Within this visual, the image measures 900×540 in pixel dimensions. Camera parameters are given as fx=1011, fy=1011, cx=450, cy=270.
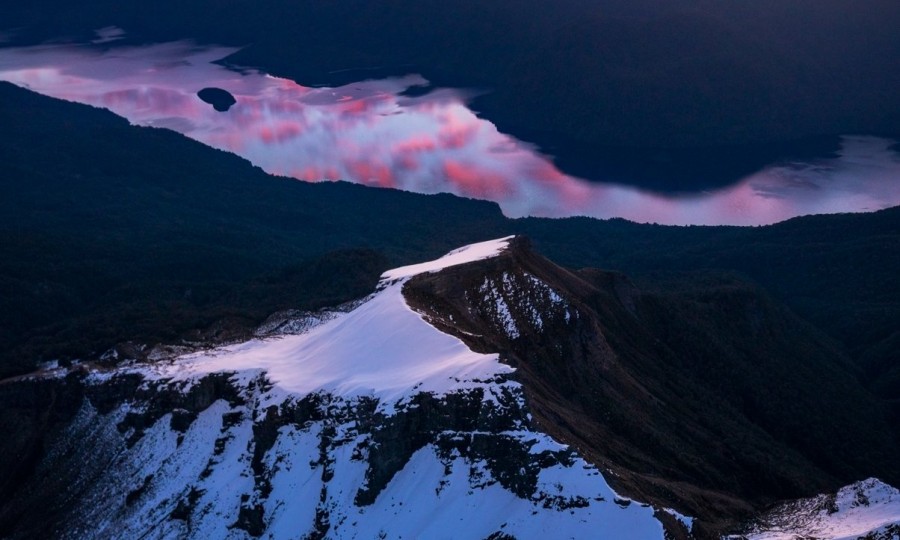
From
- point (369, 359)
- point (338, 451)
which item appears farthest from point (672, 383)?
point (338, 451)

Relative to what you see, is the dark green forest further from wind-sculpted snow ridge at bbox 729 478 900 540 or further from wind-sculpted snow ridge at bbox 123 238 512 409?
wind-sculpted snow ridge at bbox 729 478 900 540

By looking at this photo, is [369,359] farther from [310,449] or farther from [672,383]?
[672,383]

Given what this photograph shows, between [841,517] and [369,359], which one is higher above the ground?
[369,359]

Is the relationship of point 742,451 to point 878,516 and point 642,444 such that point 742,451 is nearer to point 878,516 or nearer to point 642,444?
point 642,444

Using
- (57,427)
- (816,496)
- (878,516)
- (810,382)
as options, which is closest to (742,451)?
(816,496)

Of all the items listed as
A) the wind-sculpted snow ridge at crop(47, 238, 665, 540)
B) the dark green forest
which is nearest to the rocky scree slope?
the wind-sculpted snow ridge at crop(47, 238, 665, 540)

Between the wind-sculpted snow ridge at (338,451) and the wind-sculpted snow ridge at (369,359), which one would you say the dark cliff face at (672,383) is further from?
the wind-sculpted snow ridge at (338,451)

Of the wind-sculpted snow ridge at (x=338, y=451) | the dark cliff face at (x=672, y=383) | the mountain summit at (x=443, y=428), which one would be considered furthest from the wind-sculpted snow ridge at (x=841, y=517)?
the wind-sculpted snow ridge at (x=338, y=451)
